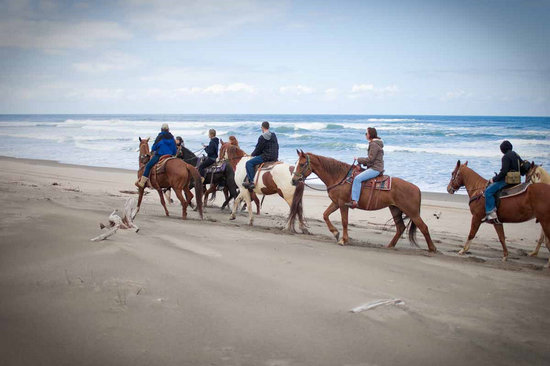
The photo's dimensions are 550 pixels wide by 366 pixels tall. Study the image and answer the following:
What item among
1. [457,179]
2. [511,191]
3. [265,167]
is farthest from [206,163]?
[511,191]

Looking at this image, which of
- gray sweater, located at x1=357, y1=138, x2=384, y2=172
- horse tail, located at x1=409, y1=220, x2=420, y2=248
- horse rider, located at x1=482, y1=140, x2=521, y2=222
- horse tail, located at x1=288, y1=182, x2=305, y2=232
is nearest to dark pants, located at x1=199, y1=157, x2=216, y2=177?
horse tail, located at x1=288, y1=182, x2=305, y2=232

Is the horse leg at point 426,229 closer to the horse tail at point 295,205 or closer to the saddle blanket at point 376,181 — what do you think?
the saddle blanket at point 376,181

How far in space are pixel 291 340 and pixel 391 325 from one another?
104 centimetres

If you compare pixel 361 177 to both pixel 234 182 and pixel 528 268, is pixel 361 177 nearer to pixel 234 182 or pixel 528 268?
pixel 528 268

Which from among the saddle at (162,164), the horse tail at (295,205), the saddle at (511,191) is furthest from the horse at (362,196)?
the saddle at (162,164)

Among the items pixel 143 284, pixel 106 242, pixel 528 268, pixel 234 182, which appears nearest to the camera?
pixel 143 284

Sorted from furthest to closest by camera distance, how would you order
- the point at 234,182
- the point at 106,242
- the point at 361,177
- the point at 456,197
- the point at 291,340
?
1. the point at 456,197
2. the point at 234,182
3. the point at 361,177
4. the point at 106,242
5. the point at 291,340

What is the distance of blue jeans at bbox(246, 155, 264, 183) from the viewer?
10.8 meters

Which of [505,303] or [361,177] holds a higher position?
[361,177]

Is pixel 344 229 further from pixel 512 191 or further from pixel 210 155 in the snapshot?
pixel 210 155

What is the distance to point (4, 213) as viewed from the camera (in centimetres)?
659

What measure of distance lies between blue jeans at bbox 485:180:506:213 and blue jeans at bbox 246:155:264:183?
5.33m

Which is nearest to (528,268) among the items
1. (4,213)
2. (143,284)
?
(143,284)

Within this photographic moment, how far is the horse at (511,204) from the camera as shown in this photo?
7777 mm
